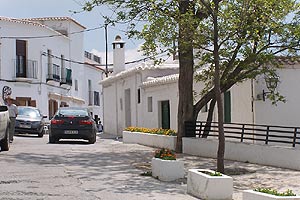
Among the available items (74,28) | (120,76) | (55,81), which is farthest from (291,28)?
(74,28)

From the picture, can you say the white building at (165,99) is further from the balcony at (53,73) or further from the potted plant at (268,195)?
the potted plant at (268,195)

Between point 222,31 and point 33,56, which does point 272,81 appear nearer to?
point 222,31

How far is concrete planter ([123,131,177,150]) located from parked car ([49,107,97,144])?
81.8 inches

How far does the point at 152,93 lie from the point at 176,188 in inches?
582

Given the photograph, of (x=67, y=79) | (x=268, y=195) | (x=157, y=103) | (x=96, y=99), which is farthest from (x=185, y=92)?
(x=96, y=99)

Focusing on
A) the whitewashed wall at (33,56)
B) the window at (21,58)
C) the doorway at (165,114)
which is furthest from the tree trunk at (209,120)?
the window at (21,58)

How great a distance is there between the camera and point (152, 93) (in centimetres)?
2612

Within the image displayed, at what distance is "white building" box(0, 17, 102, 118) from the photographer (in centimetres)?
3775

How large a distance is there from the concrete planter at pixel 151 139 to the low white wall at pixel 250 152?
1.26 meters

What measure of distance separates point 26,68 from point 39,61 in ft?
4.33

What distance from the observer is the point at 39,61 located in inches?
1566

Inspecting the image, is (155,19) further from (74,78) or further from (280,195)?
(74,78)

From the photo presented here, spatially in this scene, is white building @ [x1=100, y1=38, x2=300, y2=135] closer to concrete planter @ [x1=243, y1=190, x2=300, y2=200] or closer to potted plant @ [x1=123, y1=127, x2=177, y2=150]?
potted plant @ [x1=123, y1=127, x2=177, y2=150]

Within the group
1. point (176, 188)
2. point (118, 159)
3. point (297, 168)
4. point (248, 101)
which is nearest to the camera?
point (176, 188)
